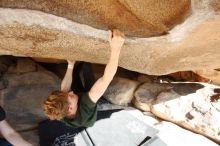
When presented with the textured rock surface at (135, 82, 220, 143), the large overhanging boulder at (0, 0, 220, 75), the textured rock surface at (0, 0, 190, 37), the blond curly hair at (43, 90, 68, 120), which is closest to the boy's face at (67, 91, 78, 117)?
the blond curly hair at (43, 90, 68, 120)

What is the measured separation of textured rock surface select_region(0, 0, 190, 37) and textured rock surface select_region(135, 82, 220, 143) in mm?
1992

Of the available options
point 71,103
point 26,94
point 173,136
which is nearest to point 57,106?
point 71,103

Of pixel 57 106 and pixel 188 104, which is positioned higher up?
pixel 57 106

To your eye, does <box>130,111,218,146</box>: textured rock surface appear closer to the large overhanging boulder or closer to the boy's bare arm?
the large overhanging boulder

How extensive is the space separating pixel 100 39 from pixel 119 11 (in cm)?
37

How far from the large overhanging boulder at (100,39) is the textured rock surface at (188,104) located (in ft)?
3.08

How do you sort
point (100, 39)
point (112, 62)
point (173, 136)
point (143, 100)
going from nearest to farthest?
1. point (112, 62)
2. point (100, 39)
3. point (173, 136)
4. point (143, 100)

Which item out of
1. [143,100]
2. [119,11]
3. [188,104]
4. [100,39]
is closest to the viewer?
[119,11]

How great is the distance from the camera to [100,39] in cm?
268

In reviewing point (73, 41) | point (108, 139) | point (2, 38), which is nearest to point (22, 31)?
point (2, 38)

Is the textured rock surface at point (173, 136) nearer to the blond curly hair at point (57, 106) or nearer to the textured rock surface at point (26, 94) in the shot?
the textured rock surface at point (26, 94)

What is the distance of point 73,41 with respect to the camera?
271 cm

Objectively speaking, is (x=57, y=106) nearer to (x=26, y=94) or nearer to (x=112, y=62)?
(x=112, y=62)

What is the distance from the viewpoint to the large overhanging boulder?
237cm
